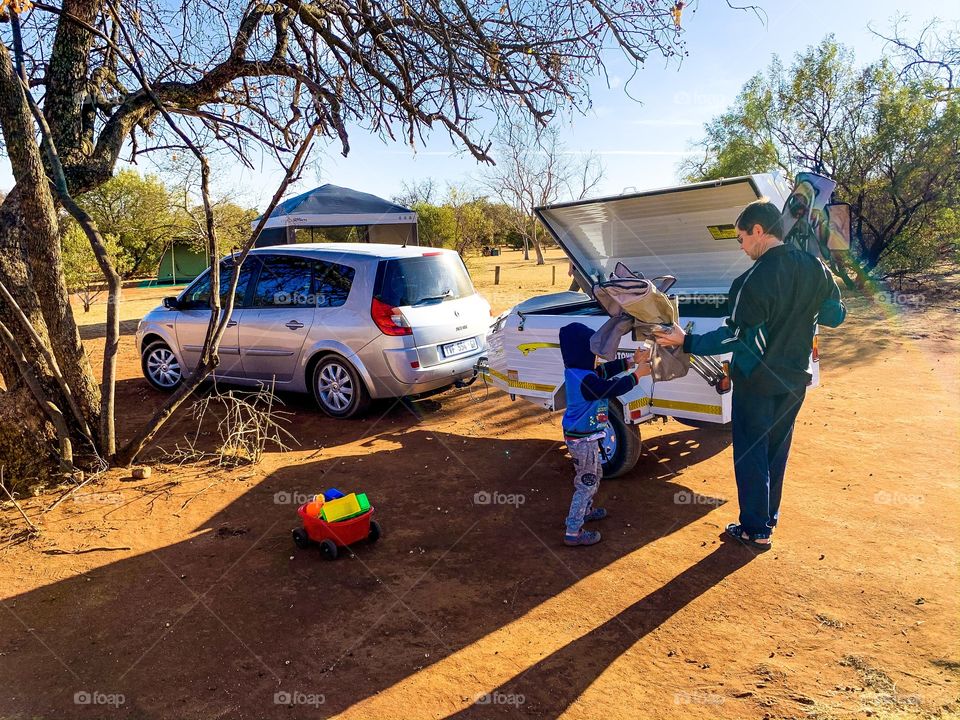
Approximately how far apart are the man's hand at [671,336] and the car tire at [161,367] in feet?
21.9

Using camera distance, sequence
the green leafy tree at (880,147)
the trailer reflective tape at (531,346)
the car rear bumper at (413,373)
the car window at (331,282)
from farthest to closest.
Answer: the green leafy tree at (880,147) < the car window at (331,282) < the car rear bumper at (413,373) < the trailer reflective tape at (531,346)

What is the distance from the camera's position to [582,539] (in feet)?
14.2

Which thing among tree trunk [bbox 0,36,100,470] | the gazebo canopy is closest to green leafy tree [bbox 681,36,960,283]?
the gazebo canopy

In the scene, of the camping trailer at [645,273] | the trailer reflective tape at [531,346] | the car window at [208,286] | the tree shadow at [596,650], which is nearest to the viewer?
the tree shadow at [596,650]

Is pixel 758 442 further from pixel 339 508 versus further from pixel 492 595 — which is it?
pixel 339 508

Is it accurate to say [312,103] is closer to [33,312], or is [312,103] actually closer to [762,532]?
[33,312]

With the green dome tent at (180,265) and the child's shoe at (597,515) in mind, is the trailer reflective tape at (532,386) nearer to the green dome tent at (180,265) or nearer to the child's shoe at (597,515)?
the child's shoe at (597,515)

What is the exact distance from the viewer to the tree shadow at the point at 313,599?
305cm

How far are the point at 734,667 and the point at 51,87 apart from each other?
6.54 meters

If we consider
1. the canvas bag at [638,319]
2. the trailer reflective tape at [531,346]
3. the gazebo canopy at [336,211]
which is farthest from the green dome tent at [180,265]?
the canvas bag at [638,319]

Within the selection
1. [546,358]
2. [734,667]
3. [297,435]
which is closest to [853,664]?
[734,667]

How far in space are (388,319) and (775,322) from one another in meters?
4.01

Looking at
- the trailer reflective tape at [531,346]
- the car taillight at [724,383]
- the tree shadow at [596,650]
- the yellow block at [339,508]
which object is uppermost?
the trailer reflective tape at [531,346]

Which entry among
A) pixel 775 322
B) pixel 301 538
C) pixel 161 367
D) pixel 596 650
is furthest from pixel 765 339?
pixel 161 367
